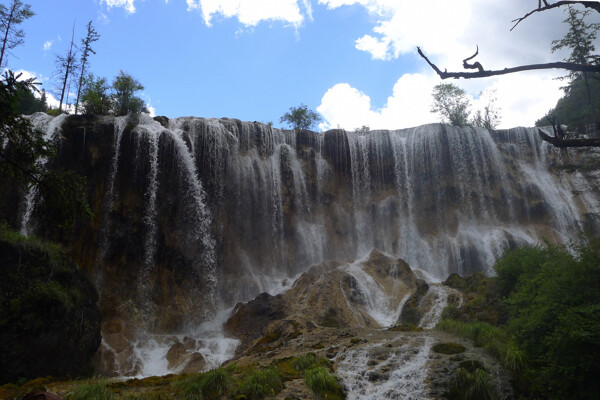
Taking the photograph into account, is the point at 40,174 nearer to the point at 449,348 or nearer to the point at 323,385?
the point at 323,385

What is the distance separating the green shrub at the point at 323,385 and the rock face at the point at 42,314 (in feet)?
27.6

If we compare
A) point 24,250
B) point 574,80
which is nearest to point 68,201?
point 24,250

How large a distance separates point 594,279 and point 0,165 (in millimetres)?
12104

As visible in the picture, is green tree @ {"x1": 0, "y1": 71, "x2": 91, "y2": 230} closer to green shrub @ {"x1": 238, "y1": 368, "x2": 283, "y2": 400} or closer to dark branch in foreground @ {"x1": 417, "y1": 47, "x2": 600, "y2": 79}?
green shrub @ {"x1": 238, "y1": 368, "x2": 283, "y2": 400}

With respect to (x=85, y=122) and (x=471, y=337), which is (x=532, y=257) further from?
(x=85, y=122)

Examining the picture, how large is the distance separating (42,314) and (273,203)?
1736 cm

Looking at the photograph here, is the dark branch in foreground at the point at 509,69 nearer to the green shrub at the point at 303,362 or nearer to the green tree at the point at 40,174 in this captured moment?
the green tree at the point at 40,174

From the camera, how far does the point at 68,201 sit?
8203 mm

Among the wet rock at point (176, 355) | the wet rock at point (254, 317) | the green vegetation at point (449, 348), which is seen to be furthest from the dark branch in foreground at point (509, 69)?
the wet rock at point (176, 355)

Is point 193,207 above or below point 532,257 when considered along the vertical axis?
above

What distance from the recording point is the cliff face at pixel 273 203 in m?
21.9

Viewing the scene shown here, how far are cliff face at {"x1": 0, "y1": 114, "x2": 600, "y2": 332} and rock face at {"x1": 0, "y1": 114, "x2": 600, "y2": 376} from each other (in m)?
0.08

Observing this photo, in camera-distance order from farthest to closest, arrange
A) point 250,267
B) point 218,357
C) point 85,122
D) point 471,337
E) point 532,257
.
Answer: point 250,267 → point 85,122 → point 218,357 → point 532,257 → point 471,337

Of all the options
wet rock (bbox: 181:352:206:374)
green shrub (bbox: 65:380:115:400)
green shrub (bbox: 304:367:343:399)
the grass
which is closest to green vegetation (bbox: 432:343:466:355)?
the grass
